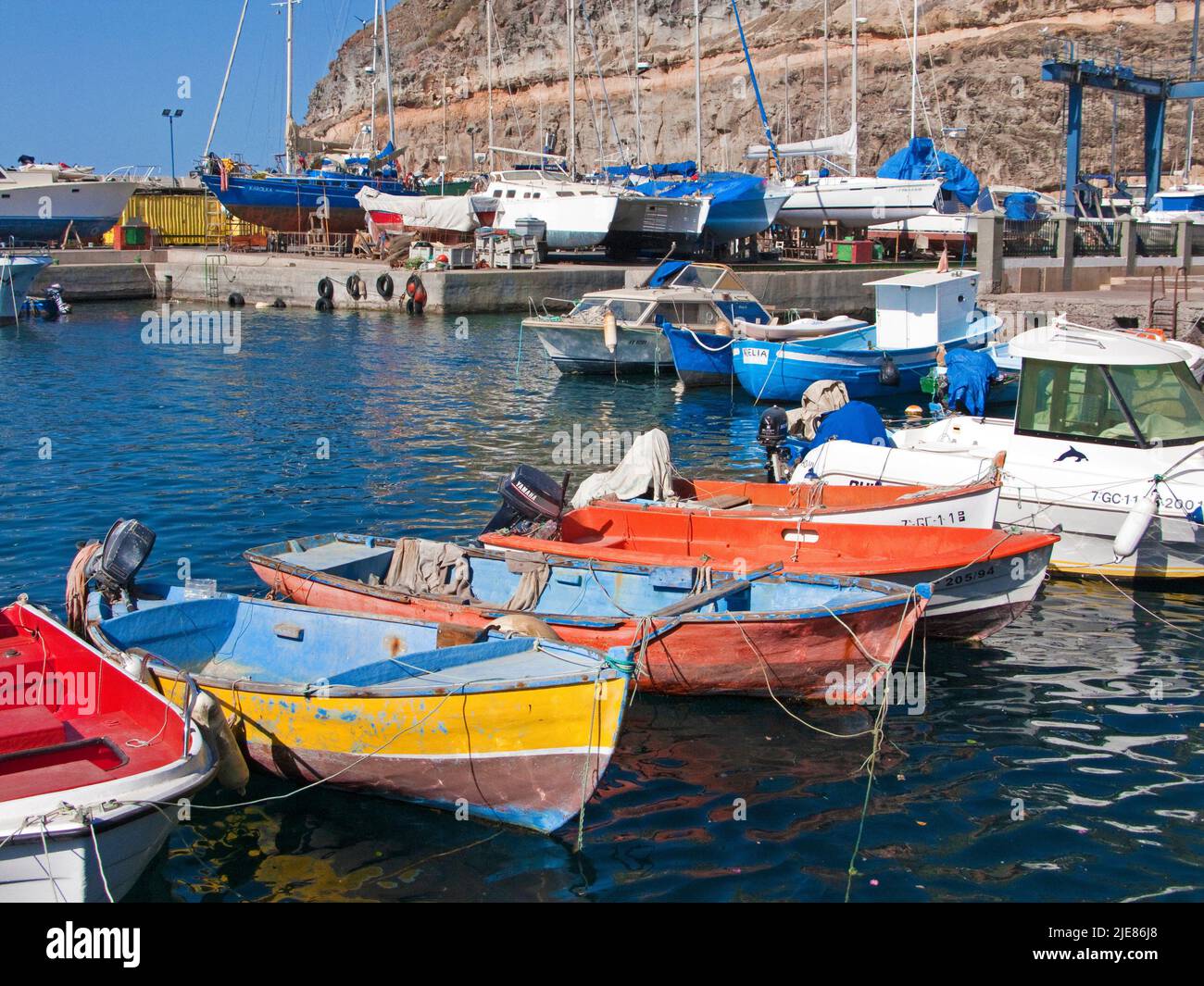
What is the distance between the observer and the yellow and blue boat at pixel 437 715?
27.0 feet

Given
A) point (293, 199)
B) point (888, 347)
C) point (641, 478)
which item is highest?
point (293, 199)

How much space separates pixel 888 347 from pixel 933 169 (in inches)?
1398

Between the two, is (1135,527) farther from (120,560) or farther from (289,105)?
(289,105)

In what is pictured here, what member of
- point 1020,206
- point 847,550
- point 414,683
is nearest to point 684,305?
point 847,550

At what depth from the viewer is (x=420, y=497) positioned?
17.8 m

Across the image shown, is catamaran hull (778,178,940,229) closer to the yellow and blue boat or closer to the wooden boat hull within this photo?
the yellow and blue boat

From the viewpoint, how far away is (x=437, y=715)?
8453mm

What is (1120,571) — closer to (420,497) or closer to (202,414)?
(420,497)

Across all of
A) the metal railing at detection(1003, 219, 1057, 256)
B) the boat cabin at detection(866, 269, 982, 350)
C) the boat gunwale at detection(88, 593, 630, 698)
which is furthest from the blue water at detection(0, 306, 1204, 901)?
the metal railing at detection(1003, 219, 1057, 256)

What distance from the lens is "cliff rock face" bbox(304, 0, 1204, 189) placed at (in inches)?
2940

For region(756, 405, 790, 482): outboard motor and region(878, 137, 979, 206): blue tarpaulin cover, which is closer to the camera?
region(756, 405, 790, 482): outboard motor

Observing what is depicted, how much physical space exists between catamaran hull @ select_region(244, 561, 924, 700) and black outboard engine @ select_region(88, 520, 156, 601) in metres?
2.07
